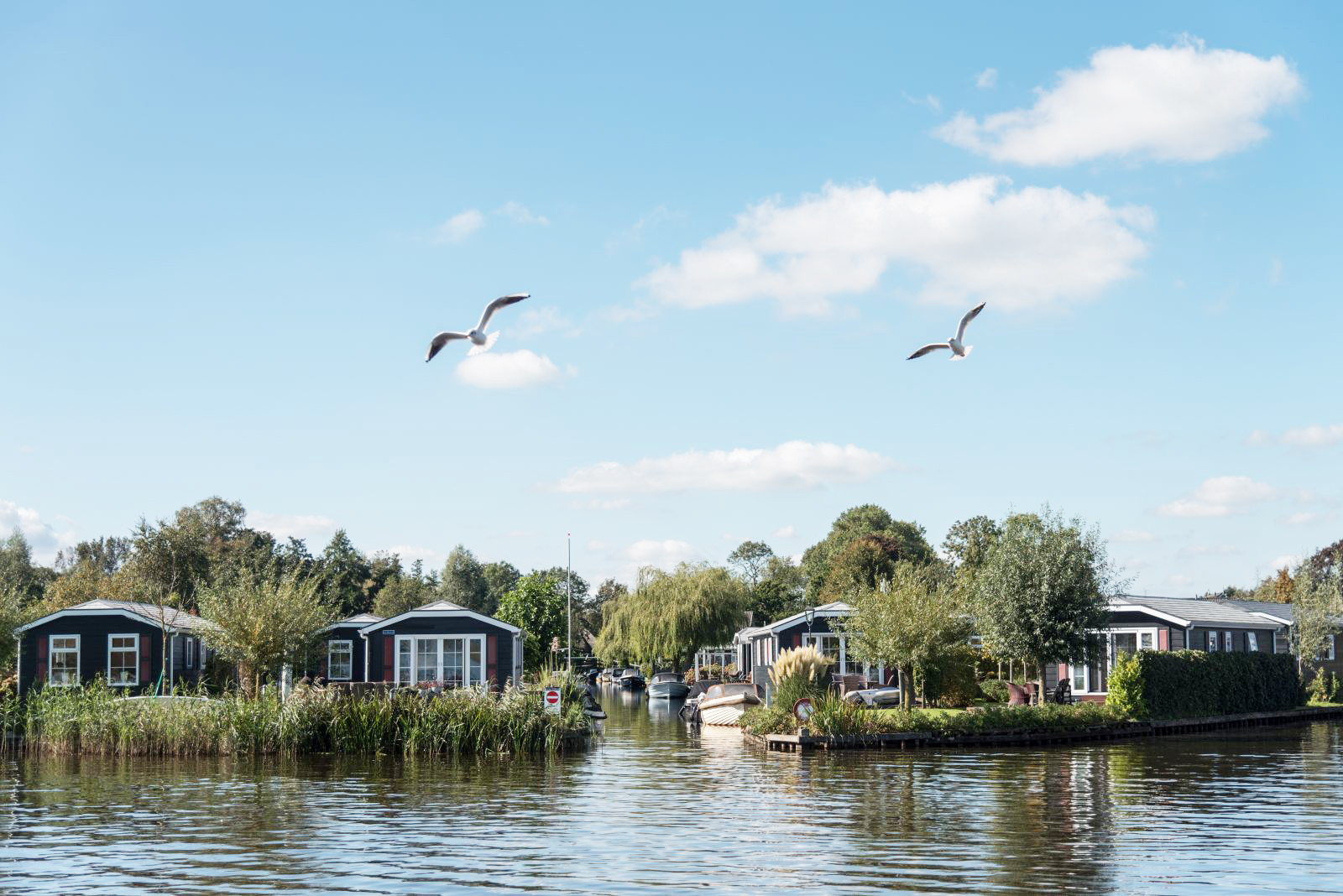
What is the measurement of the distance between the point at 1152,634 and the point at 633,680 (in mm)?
47077

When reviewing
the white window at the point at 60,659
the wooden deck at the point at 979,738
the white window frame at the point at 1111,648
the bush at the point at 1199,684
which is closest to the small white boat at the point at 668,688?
the white window frame at the point at 1111,648

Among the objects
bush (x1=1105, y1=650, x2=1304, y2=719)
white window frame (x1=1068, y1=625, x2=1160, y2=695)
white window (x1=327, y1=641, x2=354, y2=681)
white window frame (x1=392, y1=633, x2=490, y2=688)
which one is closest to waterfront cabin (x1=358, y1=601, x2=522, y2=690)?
white window frame (x1=392, y1=633, x2=490, y2=688)

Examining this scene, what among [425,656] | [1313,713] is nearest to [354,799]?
[425,656]

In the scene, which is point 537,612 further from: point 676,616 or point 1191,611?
point 1191,611

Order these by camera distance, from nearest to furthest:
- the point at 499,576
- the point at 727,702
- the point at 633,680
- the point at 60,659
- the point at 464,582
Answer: the point at 727,702 < the point at 60,659 < the point at 633,680 < the point at 464,582 < the point at 499,576

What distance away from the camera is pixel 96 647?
50812 millimetres

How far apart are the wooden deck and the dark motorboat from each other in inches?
2089

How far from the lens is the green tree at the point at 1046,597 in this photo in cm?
4262

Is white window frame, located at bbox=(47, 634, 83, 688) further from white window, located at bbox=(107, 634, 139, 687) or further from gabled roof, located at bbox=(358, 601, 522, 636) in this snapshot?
gabled roof, located at bbox=(358, 601, 522, 636)

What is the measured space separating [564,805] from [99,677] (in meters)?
18.4

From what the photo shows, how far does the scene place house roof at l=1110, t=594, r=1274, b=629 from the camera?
5566 cm

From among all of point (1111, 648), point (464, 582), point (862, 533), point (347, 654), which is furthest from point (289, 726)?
point (464, 582)

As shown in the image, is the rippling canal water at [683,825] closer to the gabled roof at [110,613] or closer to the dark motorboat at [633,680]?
the gabled roof at [110,613]

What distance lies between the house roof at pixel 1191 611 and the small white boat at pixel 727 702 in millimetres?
15958
